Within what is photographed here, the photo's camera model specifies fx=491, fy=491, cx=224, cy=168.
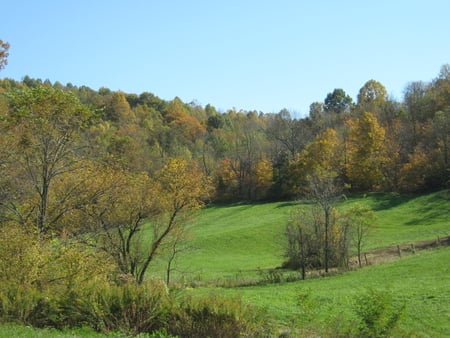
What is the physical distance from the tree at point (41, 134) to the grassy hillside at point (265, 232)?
1859 centimetres

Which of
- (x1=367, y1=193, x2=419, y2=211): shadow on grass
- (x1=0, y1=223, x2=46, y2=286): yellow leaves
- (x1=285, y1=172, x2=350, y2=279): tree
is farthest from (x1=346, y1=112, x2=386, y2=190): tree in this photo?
(x1=0, y1=223, x2=46, y2=286): yellow leaves

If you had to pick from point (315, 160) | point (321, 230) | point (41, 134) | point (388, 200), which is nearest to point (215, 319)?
point (41, 134)

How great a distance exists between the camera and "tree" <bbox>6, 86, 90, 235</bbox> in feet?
61.7

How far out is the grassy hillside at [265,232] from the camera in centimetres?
4428

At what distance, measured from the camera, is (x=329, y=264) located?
3728cm

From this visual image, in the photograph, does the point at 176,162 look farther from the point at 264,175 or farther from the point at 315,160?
the point at 264,175

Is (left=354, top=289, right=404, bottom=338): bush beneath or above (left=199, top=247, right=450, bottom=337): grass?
above

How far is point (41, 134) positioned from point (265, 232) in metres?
39.7

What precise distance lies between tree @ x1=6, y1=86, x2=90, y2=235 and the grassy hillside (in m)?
18.6

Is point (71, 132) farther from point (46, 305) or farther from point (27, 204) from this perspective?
point (46, 305)

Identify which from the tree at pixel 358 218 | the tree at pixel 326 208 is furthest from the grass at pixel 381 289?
the tree at pixel 358 218

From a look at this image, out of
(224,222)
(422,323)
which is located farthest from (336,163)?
(422,323)

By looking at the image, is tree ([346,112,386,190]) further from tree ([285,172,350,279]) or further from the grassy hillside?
tree ([285,172,350,279])

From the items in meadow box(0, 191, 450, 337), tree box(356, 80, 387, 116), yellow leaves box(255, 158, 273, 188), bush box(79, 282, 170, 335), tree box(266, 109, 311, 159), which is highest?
tree box(356, 80, 387, 116)
